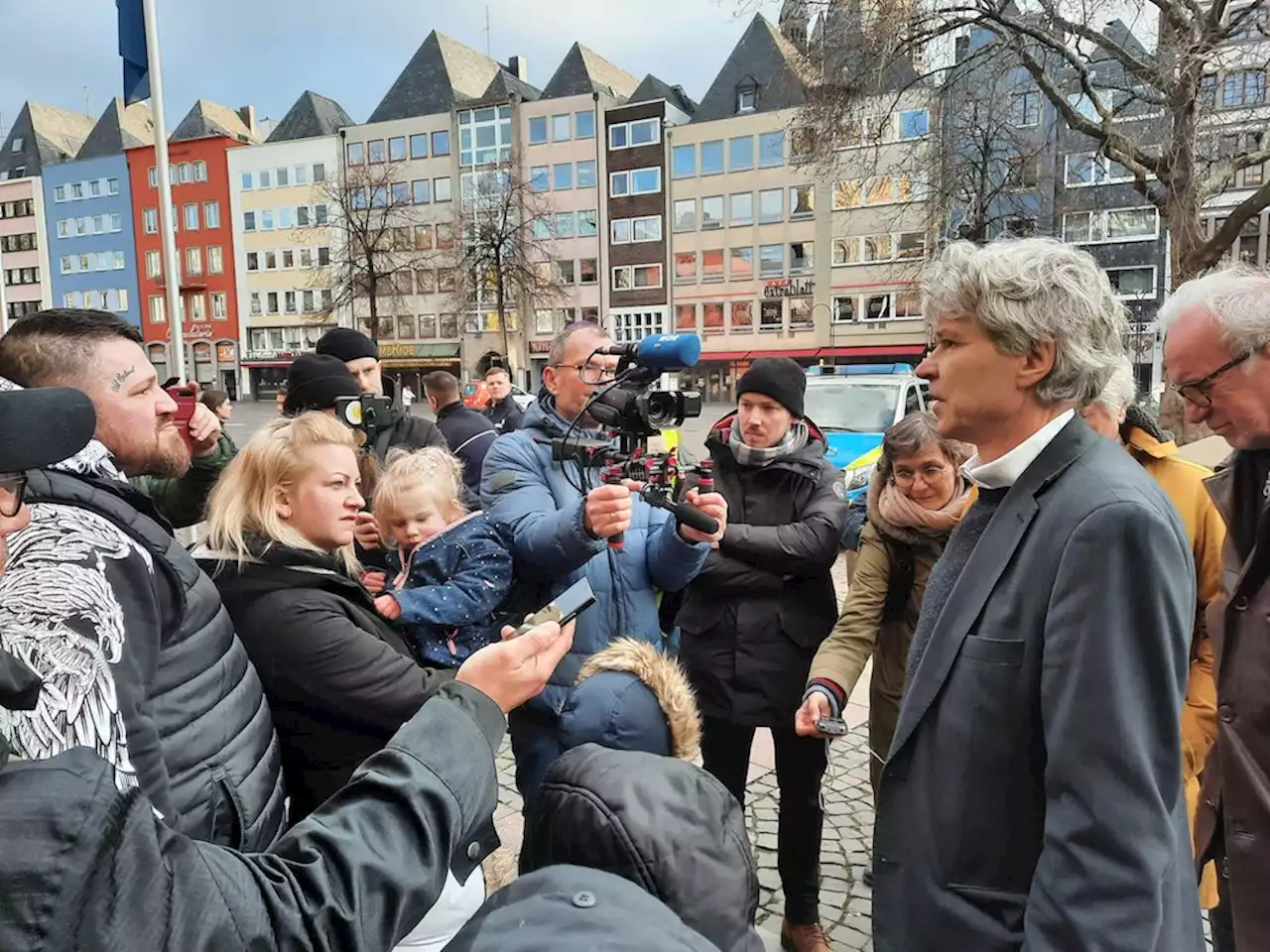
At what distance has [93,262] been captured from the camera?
53.6m

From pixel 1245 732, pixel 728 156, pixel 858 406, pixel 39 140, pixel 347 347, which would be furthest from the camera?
pixel 39 140

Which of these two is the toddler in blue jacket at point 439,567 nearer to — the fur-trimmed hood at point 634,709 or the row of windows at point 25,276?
the fur-trimmed hood at point 634,709

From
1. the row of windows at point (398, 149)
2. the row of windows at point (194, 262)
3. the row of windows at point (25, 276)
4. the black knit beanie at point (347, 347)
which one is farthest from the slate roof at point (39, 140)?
the black knit beanie at point (347, 347)

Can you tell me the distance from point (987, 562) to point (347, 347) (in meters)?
4.41

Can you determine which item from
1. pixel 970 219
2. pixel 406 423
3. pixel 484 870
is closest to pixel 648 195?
pixel 970 219

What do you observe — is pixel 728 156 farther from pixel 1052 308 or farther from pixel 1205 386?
pixel 1052 308

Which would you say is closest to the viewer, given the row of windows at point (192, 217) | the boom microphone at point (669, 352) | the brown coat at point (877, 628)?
the boom microphone at point (669, 352)

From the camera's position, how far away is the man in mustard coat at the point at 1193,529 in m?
2.35

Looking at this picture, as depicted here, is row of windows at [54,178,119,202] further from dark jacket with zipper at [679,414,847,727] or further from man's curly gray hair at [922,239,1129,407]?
man's curly gray hair at [922,239,1129,407]

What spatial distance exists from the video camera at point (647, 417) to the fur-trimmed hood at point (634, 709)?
0.56 m

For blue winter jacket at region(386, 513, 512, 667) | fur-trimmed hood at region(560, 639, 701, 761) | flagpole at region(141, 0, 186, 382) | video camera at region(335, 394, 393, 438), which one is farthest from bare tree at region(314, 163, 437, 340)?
fur-trimmed hood at region(560, 639, 701, 761)

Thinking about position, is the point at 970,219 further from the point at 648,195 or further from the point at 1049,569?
the point at 648,195

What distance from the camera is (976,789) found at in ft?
4.95

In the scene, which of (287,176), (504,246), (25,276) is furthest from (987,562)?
(25,276)
